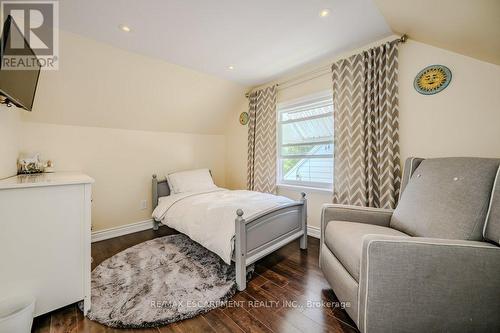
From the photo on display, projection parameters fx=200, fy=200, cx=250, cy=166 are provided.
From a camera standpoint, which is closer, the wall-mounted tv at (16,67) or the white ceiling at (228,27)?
the wall-mounted tv at (16,67)

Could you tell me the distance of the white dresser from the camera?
120 cm

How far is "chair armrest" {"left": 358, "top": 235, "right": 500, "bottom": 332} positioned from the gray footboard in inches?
37.0

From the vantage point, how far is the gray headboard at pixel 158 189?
312 centimetres

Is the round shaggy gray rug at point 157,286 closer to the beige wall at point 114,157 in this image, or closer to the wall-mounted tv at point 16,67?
the beige wall at point 114,157

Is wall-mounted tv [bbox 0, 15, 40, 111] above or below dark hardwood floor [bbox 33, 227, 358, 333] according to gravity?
above

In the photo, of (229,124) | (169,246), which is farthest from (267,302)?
(229,124)

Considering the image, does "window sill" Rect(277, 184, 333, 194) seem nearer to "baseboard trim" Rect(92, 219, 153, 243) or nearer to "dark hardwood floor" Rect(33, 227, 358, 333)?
"dark hardwood floor" Rect(33, 227, 358, 333)

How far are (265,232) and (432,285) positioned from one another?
48.1 inches

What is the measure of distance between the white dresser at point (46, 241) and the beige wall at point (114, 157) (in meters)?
1.42

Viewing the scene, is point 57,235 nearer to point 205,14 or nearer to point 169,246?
point 169,246

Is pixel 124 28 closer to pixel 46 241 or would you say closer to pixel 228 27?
pixel 228 27

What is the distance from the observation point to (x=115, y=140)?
9.46 ft

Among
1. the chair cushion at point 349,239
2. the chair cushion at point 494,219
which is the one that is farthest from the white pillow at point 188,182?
the chair cushion at point 494,219

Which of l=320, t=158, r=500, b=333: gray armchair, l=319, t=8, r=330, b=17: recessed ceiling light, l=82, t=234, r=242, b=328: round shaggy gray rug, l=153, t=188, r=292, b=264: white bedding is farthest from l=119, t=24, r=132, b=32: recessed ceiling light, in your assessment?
l=320, t=158, r=500, b=333: gray armchair
